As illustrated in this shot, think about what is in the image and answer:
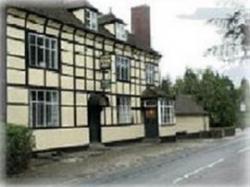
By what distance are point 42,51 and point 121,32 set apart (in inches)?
453

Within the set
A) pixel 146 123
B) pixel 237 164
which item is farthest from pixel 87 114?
pixel 237 164

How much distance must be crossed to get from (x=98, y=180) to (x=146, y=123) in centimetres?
2333

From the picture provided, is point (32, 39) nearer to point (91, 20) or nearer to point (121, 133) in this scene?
point (91, 20)

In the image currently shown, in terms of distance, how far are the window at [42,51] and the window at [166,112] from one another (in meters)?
14.8

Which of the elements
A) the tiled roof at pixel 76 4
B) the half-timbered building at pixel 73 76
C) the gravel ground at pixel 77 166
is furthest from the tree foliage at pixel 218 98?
the gravel ground at pixel 77 166

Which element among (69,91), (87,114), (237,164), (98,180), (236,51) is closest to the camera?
(236,51)

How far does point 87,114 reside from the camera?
31.9m

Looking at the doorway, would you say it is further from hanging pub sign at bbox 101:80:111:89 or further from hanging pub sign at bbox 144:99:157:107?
hanging pub sign at bbox 144:99:157:107

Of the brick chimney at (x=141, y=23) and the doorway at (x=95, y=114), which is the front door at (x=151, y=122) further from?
Answer: the doorway at (x=95, y=114)

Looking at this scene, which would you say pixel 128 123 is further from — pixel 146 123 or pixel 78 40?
pixel 78 40

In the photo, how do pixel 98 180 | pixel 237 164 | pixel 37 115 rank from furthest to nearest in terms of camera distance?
pixel 37 115, pixel 237 164, pixel 98 180

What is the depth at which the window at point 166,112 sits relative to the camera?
42.1 meters

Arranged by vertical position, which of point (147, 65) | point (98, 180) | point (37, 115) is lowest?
point (98, 180)

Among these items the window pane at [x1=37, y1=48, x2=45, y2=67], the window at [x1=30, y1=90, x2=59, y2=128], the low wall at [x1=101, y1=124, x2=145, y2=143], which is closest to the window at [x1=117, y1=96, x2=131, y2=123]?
the low wall at [x1=101, y1=124, x2=145, y2=143]
